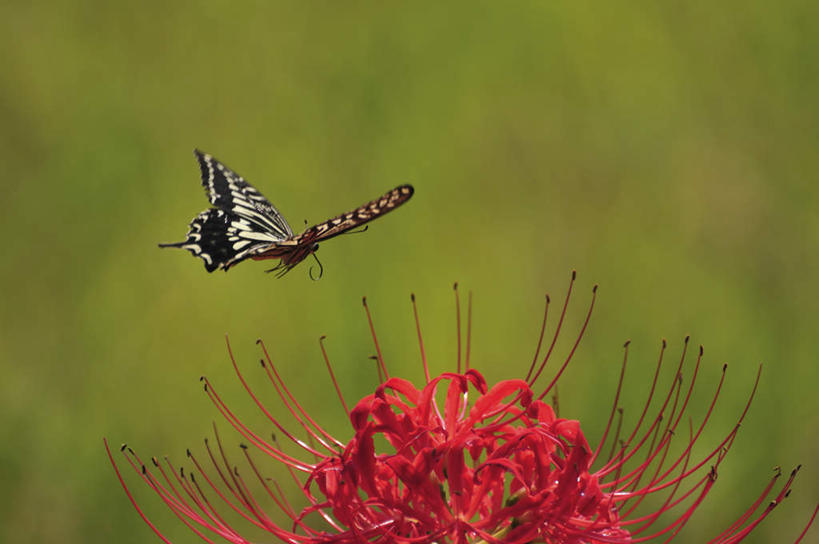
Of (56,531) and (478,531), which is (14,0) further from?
(478,531)

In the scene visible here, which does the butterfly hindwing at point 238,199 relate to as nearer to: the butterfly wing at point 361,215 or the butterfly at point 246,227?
the butterfly at point 246,227

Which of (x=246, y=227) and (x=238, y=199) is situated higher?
(x=238, y=199)

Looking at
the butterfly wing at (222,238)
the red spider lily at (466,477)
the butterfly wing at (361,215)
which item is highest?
the butterfly wing at (222,238)

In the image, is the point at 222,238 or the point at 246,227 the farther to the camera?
the point at 246,227

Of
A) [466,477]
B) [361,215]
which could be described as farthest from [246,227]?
[466,477]

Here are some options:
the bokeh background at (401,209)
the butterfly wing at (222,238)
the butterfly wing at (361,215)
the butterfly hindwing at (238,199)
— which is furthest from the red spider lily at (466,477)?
the bokeh background at (401,209)

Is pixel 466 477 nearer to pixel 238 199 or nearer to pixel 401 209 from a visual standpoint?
pixel 238 199

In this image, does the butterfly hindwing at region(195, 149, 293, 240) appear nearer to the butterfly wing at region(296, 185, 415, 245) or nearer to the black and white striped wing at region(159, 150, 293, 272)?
the black and white striped wing at region(159, 150, 293, 272)
